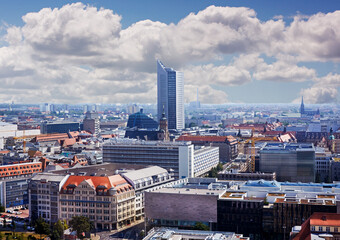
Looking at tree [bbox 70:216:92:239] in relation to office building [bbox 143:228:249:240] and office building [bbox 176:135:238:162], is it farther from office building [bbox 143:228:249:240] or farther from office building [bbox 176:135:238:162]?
office building [bbox 176:135:238:162]

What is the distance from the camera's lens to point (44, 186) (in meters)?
98.2

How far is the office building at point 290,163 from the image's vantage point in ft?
426

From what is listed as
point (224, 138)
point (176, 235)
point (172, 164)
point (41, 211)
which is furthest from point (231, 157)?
point (176, 235)

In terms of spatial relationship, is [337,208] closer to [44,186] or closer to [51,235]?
[51,235]

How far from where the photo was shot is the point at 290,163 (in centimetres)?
13125

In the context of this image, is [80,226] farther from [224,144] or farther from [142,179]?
[224,144]

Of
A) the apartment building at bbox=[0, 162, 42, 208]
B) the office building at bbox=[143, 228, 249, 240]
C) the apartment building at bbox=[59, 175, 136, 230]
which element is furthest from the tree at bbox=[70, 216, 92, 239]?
the apartment building at bbox=[0, 162, 42, 208]

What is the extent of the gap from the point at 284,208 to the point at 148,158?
60.1 meters

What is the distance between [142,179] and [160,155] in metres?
28.1

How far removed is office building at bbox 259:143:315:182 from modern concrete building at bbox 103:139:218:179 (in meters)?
19.6

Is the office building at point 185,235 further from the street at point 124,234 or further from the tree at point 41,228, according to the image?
the tree at point 41,228

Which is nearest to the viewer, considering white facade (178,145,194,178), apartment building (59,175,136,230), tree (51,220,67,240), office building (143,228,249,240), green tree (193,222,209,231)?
office building (143,228,249,240)

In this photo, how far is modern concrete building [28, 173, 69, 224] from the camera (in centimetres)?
9688

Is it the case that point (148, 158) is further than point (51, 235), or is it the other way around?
point (148, 158)
